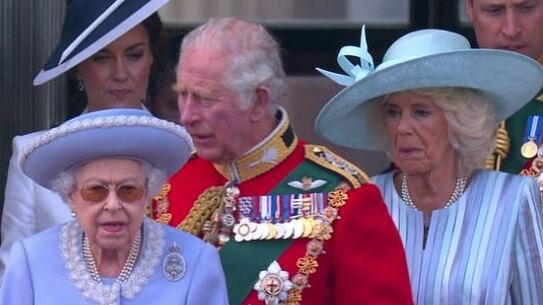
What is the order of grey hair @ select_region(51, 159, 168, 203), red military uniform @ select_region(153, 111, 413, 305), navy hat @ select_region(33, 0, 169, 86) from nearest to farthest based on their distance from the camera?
grey hair @ select_region(51, 159, 168, 203) → red military uniform @ select_region(153, 111, 413, 305) → navy hat @ select_region(33, 0, 169, 86)

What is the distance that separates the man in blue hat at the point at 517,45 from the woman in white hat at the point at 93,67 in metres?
0.96

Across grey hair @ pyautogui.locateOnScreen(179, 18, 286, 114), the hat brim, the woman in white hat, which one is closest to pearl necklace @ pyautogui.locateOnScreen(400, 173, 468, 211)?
the hat brim

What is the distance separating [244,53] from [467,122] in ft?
2.16

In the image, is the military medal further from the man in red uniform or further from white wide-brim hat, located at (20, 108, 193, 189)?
white wide-brim hat, located at (20, 108, 193, 189)

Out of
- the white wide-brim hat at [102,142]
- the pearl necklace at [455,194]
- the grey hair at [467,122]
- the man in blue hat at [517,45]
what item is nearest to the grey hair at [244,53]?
the white wide-brim hat at [102,142]

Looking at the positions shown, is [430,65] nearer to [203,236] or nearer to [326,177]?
[326,177]

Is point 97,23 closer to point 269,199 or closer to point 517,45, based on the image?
point 269,199

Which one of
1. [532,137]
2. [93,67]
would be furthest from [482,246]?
[93,67]

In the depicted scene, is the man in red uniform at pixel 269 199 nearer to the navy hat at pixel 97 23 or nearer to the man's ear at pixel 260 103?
the man's ear at pixel 260 103

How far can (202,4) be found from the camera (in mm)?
7562

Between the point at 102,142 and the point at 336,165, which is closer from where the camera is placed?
the point at 102,142

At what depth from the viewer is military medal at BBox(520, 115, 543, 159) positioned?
6.09m

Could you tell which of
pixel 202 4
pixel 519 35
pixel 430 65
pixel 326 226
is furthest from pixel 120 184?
pixel 202 4

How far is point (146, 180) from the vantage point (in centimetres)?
526
